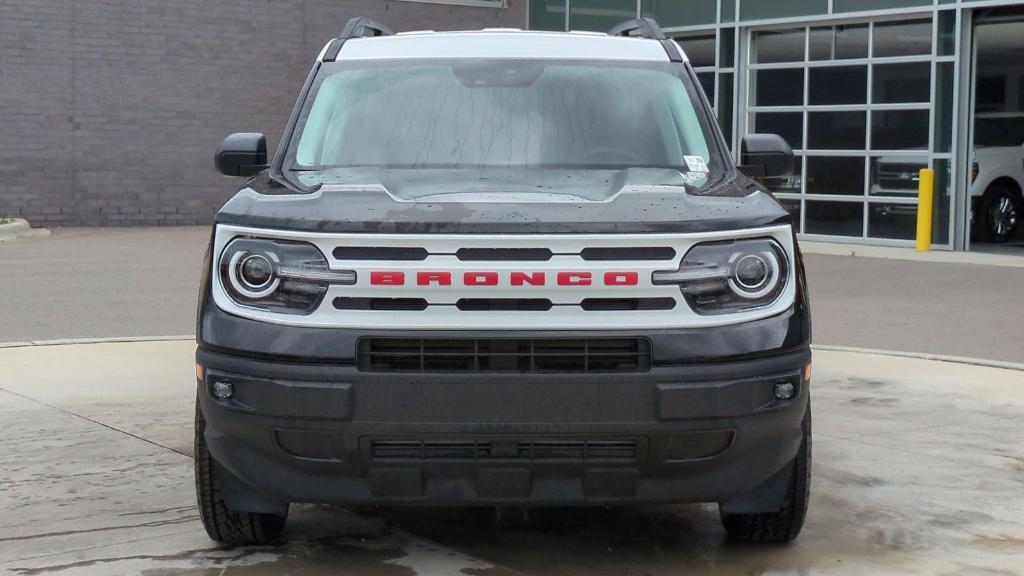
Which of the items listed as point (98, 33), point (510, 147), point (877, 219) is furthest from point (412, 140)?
point (98, 33)

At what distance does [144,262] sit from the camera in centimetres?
1728

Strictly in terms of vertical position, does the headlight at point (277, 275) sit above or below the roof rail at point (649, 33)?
below

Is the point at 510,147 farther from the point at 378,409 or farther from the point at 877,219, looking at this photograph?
the point at 877,219

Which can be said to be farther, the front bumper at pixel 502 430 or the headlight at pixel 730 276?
the headlight at pixel 730 276

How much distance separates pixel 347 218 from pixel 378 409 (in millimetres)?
573

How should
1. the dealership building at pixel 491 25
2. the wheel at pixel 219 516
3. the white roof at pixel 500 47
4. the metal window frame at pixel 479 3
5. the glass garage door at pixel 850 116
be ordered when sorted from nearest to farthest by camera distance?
the wheel at pixel 219 516 < the white roof at pixel 500 47 < the dealership building at pixel 491 25 < the glass garage door at pixel 850 116 < the metal window frame at pixel 479 3

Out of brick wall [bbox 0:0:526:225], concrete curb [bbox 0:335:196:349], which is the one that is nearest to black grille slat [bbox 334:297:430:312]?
concrete curb [bbox 0:335:196:349]

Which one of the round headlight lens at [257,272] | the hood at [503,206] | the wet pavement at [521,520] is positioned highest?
the hood at [503,206]

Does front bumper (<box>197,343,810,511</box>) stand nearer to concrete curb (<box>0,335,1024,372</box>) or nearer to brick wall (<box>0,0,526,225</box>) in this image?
concrete curb (<box>0,335,1024,372</box>)

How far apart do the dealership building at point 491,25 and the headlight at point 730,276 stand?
51.7 ft

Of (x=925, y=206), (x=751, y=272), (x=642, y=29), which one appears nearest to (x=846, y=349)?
(x=642, y=29)

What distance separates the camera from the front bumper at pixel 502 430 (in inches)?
159

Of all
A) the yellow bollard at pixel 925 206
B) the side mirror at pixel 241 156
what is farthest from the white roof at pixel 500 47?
the yellow bollard at pixel 925 206

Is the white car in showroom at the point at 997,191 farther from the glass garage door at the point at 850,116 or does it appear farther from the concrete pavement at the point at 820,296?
the concrete pavement at the point at 820,296
